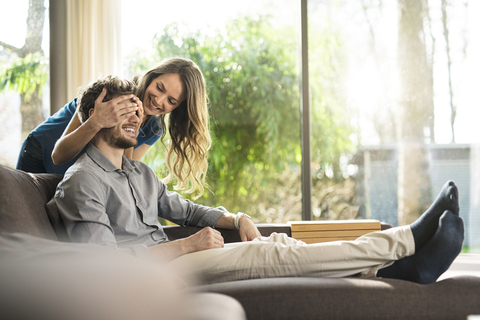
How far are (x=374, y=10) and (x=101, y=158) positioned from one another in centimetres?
292

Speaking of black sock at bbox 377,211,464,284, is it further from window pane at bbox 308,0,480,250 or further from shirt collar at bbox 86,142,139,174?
window pane at bbox 308,0,480,250

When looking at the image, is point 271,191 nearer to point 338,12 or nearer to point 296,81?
point 296,81

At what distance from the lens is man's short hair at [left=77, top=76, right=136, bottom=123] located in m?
1.73

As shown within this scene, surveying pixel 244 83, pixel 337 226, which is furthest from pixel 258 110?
pixel 337 226

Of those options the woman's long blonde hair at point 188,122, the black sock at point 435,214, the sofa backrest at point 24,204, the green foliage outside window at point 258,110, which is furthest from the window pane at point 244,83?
the black sock at point 435,214

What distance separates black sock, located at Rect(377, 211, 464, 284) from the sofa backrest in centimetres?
118

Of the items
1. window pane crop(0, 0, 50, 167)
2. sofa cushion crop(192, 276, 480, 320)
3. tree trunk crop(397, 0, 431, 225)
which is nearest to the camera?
sofa cushion crop(192, 276, 480, 320)

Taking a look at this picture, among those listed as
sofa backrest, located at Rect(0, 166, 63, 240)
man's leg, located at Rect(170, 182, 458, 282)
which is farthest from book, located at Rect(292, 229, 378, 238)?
sofa backrest, located at Rect(0, 166, 63, 240)

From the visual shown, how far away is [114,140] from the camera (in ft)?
5.57

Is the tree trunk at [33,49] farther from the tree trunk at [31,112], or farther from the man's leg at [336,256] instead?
the man's leg at [336,256]

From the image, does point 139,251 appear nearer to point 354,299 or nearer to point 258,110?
point 354,299

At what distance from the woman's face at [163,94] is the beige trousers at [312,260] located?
3.20ft

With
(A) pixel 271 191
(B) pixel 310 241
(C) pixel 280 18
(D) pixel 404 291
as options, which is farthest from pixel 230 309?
(C) pixel 280 18

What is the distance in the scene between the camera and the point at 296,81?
359cm
